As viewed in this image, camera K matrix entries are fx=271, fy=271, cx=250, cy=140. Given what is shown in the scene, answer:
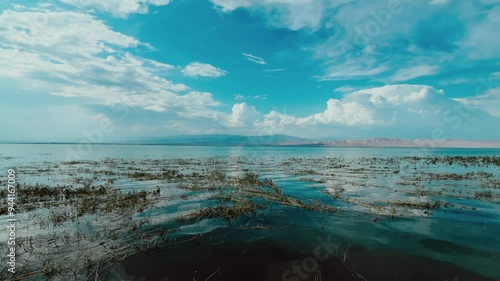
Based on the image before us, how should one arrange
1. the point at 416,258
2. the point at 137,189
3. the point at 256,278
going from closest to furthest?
the point at 256,278
the point at 416,258
the point at 137,189

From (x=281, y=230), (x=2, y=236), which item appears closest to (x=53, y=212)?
(x=2, y=236)

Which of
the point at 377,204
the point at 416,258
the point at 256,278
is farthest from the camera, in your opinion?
the point at 377,204

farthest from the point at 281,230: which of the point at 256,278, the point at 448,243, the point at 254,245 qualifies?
the point at 448,243

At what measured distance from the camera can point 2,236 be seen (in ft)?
45.7

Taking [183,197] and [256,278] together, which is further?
[183,197]

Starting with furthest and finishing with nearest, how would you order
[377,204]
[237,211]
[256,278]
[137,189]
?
[137,189] < [377,204] < [237,211] < [256,278]

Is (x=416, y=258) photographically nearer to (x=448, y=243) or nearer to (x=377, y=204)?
(x=448, y=243)

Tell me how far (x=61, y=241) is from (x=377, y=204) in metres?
20.5

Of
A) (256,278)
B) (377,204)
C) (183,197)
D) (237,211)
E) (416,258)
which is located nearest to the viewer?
(256,278)

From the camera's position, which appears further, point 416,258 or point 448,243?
point 448,243

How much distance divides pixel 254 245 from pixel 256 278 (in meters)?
2.81

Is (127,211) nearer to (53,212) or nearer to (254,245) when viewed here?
(53,212)

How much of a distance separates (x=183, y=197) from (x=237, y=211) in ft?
23.7

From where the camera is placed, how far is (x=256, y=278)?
1041cm
